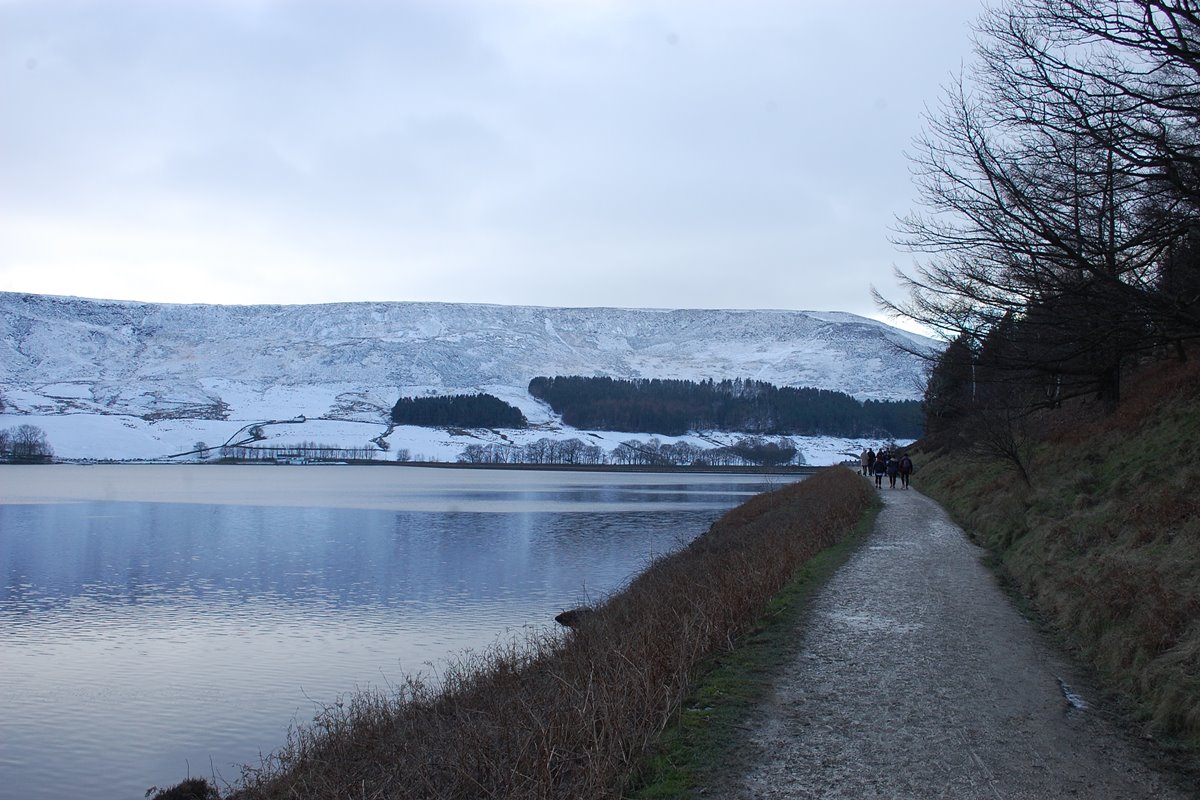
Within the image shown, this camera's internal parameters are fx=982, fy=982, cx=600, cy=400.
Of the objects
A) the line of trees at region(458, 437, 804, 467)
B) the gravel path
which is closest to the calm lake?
the gravel path

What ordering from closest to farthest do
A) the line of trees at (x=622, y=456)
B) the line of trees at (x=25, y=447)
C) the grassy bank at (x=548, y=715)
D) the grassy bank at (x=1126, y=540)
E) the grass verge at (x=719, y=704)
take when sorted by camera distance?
the grass verge at (x=719, y=704) → the grassy bank at (x=548, y=715) → the grassy bank at (x=1126, y=540) → the line of trees at (x=25, y=447) → the line of trees at (x=622, y=456)

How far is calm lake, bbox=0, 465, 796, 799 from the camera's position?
46.5 ft

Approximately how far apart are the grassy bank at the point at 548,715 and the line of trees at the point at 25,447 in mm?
183071

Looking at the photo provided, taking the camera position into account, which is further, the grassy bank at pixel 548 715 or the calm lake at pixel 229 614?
the calm lake at pixel 229 614

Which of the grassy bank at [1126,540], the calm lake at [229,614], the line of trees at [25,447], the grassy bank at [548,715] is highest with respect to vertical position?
the grassy bank at [1126,540]

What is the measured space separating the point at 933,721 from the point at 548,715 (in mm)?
3250

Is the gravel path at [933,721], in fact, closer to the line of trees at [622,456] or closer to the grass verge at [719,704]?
the grass verge at [719,704]

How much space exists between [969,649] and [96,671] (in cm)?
1537

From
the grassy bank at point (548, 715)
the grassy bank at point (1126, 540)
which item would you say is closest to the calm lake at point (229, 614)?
the grassy bank at point (548, 715)

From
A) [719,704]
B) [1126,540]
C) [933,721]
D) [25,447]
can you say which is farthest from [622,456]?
[933,721]

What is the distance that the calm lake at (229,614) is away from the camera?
14.2 m

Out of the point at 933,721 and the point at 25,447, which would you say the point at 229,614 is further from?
the point at 25,447

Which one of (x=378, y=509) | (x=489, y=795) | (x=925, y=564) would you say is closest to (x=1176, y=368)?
(x=925, y=564)

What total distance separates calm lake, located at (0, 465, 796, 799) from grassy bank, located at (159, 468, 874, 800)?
80.2 inches
